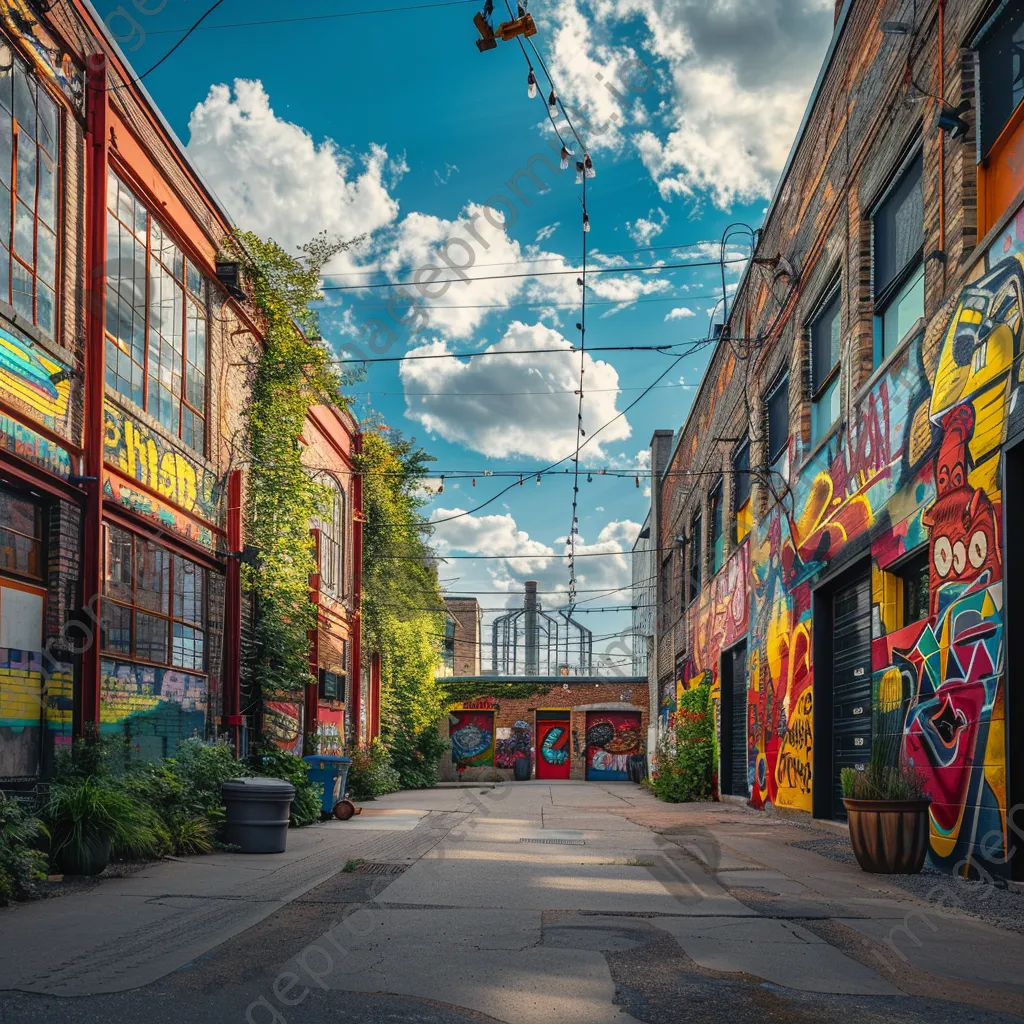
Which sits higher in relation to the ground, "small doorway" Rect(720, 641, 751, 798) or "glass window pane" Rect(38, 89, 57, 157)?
"glass window pane" Rect(38, 89, 57, 157)

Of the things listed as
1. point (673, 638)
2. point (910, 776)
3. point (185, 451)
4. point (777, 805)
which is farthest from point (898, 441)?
point (673, 638)

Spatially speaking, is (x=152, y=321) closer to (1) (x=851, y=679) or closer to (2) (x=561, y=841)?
(2) (x=561, y=841)

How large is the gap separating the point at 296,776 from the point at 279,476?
14.4 feet

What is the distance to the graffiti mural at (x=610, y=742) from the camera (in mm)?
39688

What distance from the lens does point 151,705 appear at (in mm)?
12586

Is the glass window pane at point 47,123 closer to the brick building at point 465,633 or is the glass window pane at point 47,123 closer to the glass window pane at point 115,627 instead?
the glass window pane at point 115,627

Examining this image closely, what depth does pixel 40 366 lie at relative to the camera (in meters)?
10.0

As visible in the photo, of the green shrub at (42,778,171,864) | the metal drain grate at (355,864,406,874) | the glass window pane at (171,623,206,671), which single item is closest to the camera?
the green shrub at (42,778,171,864)

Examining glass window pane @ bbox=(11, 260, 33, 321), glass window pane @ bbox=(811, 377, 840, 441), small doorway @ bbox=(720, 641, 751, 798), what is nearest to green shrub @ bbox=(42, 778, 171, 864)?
glass window pane @ bbox=(11, 260, 33, 321)

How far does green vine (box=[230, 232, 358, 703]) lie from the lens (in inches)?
632

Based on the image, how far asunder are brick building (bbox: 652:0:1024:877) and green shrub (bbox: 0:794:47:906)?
6.65 m

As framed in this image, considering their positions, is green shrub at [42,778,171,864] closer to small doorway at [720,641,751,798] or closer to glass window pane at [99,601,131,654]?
glass window pane at [99,601,131,654]

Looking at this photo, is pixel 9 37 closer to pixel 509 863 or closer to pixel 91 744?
pixel 91 744

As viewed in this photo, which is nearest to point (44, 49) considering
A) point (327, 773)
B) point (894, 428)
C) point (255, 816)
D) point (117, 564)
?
point (117, 564)
